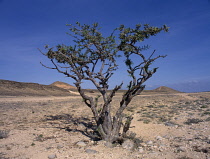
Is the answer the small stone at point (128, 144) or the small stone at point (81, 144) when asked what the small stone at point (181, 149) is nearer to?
the small stone at point (128, 144)

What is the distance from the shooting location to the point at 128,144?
6934 millimetres

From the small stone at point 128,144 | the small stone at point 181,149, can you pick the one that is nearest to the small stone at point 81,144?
the small stone at point 128,144

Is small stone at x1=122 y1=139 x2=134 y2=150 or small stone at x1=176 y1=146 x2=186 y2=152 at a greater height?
small stone at x1=176 y1=146 x2=186 y2=152

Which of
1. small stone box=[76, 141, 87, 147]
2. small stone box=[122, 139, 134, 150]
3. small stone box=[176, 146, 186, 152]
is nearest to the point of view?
small stone box=[176, 146, 186, 152]

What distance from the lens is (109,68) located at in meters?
8.45

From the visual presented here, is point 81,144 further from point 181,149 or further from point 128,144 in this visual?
point 181,149

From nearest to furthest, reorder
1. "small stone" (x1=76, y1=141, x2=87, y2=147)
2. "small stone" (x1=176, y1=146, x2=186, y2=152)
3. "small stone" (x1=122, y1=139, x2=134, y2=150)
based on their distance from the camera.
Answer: "small stone" (x1=176, y1=146, x2=186, y2=152)
"small stone" (x1=122, y1=139, x2=134, y2=150)
"small stone" (x1=76, y1=141, x2=87, y2=147)

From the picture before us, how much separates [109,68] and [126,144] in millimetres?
3221

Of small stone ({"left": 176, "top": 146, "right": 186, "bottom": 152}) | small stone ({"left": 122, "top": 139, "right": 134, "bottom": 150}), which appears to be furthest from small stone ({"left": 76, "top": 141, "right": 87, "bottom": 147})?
small stone ({"left": 176, "top": 146, "right": 186, "bottom": 152})

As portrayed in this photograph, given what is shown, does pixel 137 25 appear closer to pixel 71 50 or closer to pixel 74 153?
pixel 71 50

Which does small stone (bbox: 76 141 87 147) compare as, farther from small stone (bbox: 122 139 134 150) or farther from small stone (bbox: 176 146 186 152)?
small stone (bbox: 176 146 186 152)

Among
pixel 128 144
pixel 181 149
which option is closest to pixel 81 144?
pixel 128 144

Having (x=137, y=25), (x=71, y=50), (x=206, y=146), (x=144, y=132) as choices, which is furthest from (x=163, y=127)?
(x=71, y=50)

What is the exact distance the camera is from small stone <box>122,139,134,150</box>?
6.75m
